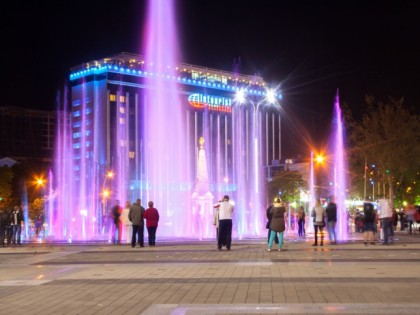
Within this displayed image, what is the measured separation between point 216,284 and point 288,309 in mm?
3088

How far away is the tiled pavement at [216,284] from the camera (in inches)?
365

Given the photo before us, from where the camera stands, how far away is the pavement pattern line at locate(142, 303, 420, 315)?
869cm

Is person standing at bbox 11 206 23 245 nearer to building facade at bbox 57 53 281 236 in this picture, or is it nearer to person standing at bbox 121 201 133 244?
person standing at bbox 121 201 133 244

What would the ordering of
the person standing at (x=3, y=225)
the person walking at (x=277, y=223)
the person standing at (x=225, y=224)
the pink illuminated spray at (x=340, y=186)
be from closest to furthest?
the person walking at (x=277, y=223)
the person standing at (x=225, y=224)
the person standing at (x=3, y=225)
the pink illuminated spray at (x=340, y=186)

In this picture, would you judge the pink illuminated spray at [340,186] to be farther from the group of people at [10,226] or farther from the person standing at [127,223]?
the group of people at [10,226]

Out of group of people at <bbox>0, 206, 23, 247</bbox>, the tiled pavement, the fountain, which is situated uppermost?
the fountain

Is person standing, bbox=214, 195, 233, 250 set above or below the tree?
below

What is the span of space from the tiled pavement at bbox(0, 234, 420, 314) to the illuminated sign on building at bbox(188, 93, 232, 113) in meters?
135

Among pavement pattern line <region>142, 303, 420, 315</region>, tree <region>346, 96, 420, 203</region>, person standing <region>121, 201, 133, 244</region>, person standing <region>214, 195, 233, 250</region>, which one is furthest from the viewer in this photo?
tree <region>346, 96, 420, 203</region>

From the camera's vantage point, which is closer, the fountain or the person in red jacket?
the person in red jacket

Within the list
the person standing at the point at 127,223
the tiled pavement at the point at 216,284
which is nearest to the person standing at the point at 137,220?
the person standing at the point at 127,223

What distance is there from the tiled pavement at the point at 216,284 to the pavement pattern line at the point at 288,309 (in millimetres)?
13

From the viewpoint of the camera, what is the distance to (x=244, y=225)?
146ft

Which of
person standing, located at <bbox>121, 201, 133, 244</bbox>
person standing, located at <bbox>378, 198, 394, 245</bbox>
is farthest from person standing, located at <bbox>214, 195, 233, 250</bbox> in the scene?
person standing, located at <bbox>378, 198, 394, 245</bbox>
